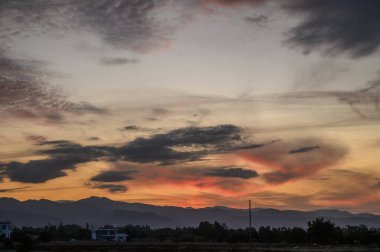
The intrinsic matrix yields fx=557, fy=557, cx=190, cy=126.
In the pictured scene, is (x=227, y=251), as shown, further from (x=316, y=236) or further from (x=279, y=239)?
A: (x=279, y=239)

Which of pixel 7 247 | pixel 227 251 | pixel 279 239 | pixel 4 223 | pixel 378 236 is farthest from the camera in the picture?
pixel 4 223

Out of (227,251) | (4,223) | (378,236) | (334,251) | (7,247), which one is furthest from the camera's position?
(4,223)

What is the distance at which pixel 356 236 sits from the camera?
13788 centimetres

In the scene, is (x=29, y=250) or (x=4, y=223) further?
(x=4, y=223)

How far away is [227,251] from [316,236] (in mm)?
49544

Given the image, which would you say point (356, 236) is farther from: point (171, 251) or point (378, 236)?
point (171, 251)

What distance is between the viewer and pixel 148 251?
99.7 m

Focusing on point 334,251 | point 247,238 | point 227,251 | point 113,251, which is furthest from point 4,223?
point 334,251

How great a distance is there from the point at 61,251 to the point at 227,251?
2985 centimetres

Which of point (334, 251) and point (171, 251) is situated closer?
point (334, 251)

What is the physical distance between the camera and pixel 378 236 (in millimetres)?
132500

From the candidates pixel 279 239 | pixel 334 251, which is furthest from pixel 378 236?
pixel 334 251

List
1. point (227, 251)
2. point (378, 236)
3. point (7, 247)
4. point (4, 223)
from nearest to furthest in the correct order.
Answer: point (227, 251), point (7, 247), point (378, 236), point (4, 223)

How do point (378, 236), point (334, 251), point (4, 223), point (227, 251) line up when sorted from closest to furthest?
point (334, 251), point (227, 251), point (378, 236), point (4, 223)
